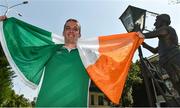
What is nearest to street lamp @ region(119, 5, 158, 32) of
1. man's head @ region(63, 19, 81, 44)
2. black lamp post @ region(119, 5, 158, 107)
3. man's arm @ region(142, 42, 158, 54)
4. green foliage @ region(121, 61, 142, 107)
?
black lamp post @ region(119, 5, 158, 107)

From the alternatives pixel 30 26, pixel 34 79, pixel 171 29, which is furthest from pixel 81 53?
pixel 171 29

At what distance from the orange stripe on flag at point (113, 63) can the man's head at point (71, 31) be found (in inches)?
16.1

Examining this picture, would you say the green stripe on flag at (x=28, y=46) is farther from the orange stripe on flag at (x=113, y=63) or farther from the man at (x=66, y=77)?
the orange stripe on flag at (x=113, y=63)

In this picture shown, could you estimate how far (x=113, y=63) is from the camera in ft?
16.4

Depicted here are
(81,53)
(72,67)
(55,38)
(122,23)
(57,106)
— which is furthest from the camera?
(122,23)

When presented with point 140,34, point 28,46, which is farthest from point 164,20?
point 28,46

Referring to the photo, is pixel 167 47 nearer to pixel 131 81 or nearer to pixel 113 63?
pixel 113 63

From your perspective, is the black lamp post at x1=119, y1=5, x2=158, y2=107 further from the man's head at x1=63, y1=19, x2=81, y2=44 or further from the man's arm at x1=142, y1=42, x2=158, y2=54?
the man's head at x1=63, y1=19, x2=81, y2=44

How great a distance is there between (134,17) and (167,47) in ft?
2.85

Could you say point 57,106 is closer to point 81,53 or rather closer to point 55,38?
point 81,53

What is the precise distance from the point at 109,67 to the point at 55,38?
859mm

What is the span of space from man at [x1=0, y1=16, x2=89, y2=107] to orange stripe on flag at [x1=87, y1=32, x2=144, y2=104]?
0.87 feet

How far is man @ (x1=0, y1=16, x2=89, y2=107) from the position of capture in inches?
163

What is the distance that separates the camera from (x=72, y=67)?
14.5 feet
